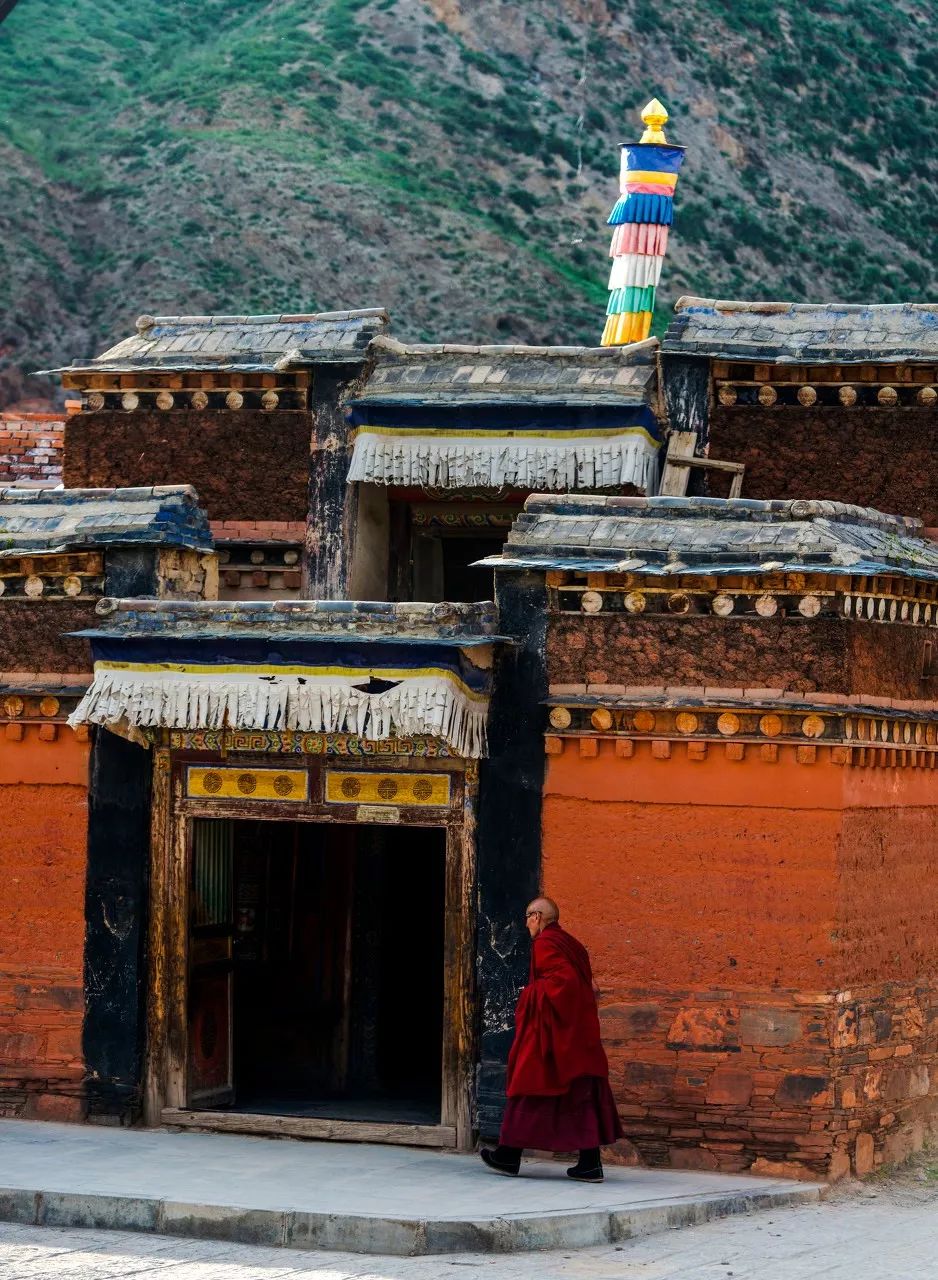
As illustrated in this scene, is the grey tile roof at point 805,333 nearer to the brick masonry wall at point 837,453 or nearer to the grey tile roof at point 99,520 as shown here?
the brick masonry wall at point 837,453

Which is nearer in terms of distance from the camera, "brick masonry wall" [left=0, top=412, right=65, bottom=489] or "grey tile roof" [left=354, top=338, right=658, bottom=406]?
"grey tile roof" [left=354, top=338, right=658, bottom=406]

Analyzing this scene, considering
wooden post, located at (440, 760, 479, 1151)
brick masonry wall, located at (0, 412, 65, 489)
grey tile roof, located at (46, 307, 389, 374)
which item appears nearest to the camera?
wooden post, located at (440, 760, 479, 1151)

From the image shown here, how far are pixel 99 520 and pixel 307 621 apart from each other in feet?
5.30

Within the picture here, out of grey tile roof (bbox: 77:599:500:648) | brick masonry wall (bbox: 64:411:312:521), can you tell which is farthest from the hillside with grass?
grey tile roof (bbox: 77:599:500:648)

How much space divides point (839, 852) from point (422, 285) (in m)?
40.2

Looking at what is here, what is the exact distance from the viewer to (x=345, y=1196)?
9.20 meters

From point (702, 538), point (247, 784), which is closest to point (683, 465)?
point (702, 538)

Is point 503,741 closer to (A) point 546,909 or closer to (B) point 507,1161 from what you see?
(A) point 546,909

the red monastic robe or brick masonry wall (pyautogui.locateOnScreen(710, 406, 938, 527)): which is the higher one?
brick masonry wall (pyautogui.locateOnScreen(710, 406, 938, 527))

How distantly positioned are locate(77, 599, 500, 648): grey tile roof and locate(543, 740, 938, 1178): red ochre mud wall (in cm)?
89

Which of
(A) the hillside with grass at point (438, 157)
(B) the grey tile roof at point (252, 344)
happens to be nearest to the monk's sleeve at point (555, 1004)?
(B) the grey tile roof at point (252, 344)

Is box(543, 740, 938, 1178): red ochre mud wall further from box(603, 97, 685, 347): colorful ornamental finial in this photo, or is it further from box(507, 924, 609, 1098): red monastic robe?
box(603, 97, 685, 347): colorful ornamental finial

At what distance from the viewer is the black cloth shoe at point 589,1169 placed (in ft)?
32.0

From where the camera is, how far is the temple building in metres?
10.2
